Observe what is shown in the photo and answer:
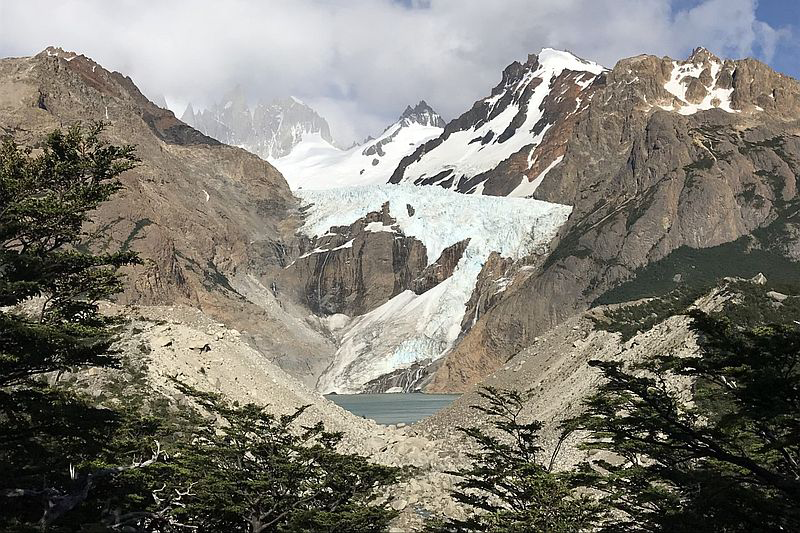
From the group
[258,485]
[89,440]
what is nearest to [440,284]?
[89,440]

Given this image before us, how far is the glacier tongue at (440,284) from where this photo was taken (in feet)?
518

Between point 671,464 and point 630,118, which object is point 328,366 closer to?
point 630,118

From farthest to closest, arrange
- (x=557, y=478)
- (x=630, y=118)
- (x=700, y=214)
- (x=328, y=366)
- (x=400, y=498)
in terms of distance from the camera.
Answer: (x=630, y=118), (x=328, y=366), (x=700, y=214), (x=400, y=498), (x=557, y=478)

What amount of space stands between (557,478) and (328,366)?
148618 millimetres

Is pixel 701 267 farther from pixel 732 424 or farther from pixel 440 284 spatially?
pixel 732 424

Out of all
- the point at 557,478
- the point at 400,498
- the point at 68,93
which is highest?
the point at 68,93

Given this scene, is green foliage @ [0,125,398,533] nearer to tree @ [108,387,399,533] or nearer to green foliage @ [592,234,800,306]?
tree @ [108,387,399,533]

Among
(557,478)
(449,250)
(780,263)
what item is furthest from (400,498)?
(449,250)

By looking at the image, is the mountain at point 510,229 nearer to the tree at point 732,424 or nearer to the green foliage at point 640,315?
the green foliage at point 640,315

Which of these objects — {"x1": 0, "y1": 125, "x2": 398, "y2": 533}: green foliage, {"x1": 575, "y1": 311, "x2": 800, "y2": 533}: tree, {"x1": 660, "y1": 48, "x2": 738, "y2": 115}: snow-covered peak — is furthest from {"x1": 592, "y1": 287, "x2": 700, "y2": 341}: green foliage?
{"x1": 660, "y1": 48, "x2": 738, "y2": 115}: snow-covered peak

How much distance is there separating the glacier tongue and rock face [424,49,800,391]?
8.73m

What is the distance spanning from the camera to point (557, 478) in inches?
731

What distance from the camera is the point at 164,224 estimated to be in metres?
156

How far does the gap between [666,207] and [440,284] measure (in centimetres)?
6062
